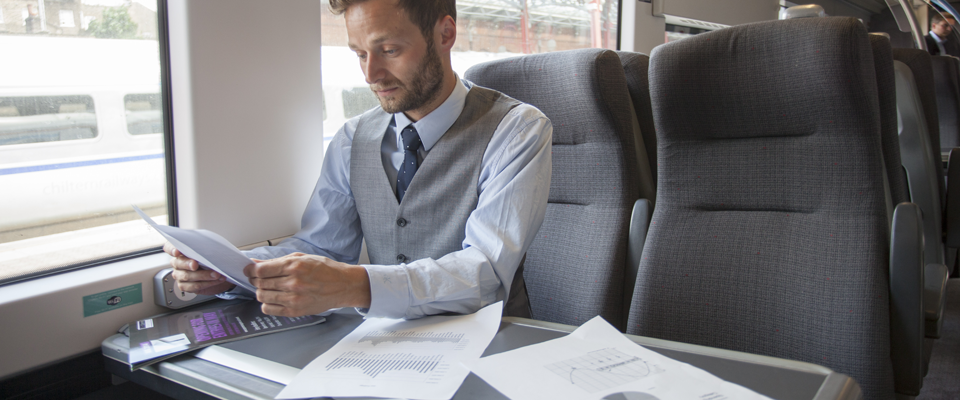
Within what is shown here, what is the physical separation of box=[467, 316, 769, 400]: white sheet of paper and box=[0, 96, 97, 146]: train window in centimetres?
104

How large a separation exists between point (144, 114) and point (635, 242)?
119 cm

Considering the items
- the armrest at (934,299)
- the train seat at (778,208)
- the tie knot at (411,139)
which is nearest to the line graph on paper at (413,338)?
the tie knot at (411,139)

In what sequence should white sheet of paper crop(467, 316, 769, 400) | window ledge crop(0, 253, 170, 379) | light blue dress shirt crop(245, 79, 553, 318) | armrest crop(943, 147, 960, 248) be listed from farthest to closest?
armrest crop(943, 147, 960, 248)
window ledge crop(0, 253, 170, 379)
light blue dress shirt crop(245, 79, 553, 318)
white sheet of paper crop(467, 316, 769, 400)

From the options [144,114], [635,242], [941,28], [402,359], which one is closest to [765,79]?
[635,242]

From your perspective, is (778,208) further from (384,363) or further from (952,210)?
(952,210)

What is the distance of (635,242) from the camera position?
1.44 m

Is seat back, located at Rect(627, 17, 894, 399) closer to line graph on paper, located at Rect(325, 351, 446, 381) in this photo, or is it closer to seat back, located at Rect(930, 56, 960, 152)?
line graph on paper, located at Rect(325, 351, 446, 381)

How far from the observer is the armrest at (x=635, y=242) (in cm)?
143

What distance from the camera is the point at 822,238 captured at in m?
1.15

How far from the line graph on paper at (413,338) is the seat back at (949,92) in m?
3.53

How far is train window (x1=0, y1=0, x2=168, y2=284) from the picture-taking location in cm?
115

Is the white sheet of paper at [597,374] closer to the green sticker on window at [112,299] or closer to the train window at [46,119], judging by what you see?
the green sticker on window at [112,299]

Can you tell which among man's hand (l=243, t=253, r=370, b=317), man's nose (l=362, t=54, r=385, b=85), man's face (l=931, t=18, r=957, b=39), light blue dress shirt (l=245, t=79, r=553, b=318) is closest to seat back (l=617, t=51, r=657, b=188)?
light blue dress shirt (l=245, t=79, r=553, b=318)

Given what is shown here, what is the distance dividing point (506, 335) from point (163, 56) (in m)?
1.01
